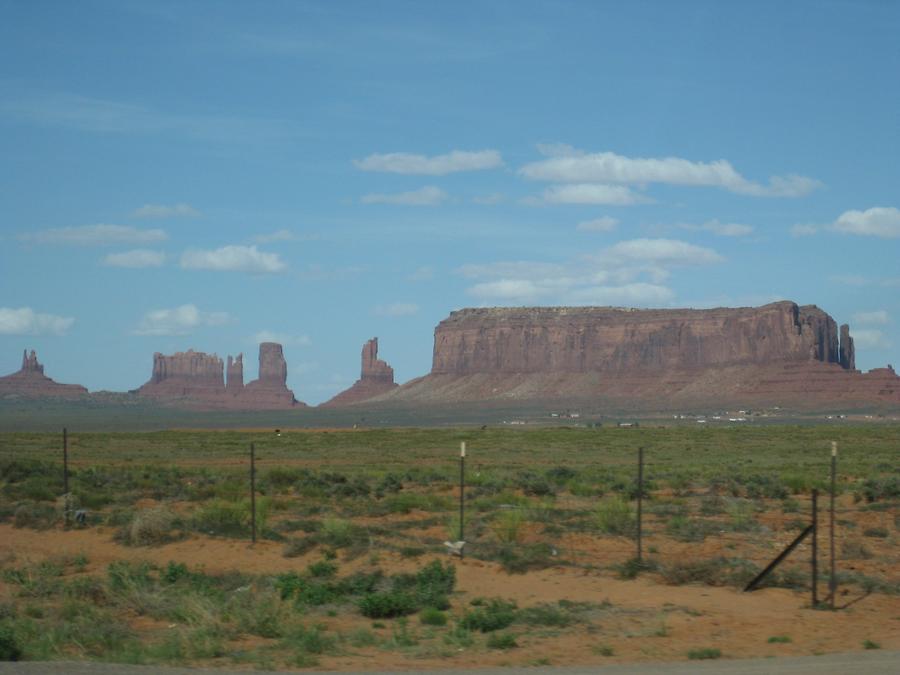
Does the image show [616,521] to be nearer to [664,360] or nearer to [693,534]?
[693,534]

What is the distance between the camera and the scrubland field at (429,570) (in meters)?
13.1

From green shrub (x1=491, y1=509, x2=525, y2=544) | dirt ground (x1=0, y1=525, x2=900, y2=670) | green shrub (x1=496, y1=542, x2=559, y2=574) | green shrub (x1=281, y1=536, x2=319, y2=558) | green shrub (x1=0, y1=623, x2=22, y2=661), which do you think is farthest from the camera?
green shrub (x1=491, y1=509, x2=525, y2=544)

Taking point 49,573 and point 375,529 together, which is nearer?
point 49,573

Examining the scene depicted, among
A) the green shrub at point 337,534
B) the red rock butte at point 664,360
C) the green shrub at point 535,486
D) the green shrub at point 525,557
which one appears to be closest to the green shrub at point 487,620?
the green shrub at point 525,557

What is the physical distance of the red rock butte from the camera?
511 ft

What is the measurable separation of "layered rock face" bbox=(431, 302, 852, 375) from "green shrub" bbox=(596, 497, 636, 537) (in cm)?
14596

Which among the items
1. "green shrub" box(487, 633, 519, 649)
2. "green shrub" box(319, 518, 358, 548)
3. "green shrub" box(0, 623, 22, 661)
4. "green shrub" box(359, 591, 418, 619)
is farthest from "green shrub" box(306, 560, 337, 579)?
"green shrub" box(0, 623, 22, 661)

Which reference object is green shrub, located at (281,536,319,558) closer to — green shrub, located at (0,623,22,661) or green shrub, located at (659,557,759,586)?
green shrub, located at (659,557,759,586)

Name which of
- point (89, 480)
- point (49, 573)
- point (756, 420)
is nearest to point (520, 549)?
point (49, 573)

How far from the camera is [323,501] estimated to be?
27906 mm

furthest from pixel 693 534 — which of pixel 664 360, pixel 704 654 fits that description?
pixel 664 360

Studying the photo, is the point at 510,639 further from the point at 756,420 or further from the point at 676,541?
the point at 756,420

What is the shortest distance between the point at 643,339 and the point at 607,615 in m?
167

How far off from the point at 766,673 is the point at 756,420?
117 metres
